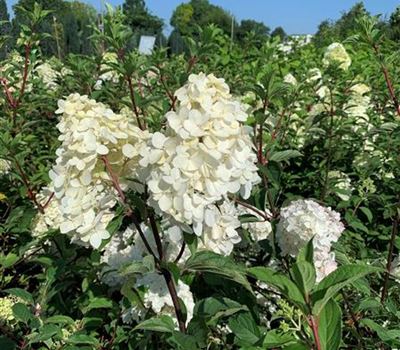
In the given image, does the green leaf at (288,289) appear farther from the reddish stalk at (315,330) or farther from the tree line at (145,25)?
the tree line at (145,25)

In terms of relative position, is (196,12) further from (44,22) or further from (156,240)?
(156,240)

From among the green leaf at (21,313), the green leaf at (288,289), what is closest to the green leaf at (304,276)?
the green leaf at (288,289)

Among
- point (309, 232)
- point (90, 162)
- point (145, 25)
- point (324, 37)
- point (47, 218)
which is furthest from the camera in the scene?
point (145, 25)

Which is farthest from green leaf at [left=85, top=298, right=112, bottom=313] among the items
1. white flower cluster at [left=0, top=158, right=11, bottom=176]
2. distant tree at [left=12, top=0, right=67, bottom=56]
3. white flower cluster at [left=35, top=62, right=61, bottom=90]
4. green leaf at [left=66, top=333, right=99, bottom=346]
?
white flower cluster at [left=35, top=62, right=61, bottom=90]

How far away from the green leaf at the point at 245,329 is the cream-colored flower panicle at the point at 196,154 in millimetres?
248

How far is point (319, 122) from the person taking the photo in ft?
11.0

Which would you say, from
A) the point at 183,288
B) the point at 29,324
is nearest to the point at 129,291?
the point at 183,288

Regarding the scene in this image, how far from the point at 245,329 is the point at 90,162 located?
0.49m

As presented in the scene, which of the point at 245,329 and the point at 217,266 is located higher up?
the point at 217,266

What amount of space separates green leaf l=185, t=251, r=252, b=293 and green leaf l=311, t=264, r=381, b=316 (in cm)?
40

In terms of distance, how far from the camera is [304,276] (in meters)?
1.12

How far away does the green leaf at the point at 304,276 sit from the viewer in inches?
44.0

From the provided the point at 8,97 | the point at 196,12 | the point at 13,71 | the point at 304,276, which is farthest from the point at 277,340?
the point at 196,12

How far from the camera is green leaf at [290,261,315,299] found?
1117mm
